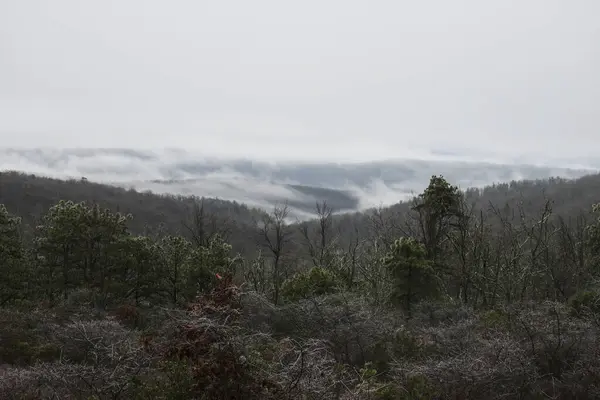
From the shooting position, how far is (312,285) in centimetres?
2066

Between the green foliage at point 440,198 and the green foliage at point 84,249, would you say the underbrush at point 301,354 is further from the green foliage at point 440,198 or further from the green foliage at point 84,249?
the green foliage at point 440,198

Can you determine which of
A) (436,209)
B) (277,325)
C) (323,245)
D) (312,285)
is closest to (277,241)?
(323,245)

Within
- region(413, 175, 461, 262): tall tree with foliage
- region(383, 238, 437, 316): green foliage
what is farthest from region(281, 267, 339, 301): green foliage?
region(413, 175, 461, 262): tall tree with foliage

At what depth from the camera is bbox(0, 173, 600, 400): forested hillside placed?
757cm

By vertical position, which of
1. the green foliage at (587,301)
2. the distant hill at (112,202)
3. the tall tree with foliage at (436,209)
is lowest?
the distant hill at (112,202)

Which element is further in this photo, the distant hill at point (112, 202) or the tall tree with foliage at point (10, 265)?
the distant hill at point (112, 202)

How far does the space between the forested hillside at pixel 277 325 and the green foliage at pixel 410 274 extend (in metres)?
0.05

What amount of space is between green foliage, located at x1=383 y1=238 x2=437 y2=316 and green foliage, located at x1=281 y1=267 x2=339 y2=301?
8.71ft

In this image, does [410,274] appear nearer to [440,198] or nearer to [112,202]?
[440,198]

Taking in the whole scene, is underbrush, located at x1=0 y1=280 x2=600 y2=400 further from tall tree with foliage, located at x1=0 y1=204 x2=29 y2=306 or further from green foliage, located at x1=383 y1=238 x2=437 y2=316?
tall tree with foliage, located at x1=0 y1=204 x2=29 y2=306

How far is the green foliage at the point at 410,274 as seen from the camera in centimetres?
1969

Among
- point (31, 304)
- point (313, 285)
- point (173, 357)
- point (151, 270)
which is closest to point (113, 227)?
point (151, 270)

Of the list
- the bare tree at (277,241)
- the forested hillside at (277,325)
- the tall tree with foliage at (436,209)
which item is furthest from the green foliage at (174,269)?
the tall tree with foliage at (436,209)

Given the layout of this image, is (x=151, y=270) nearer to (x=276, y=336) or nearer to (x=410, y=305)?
(x=276, y=336)
